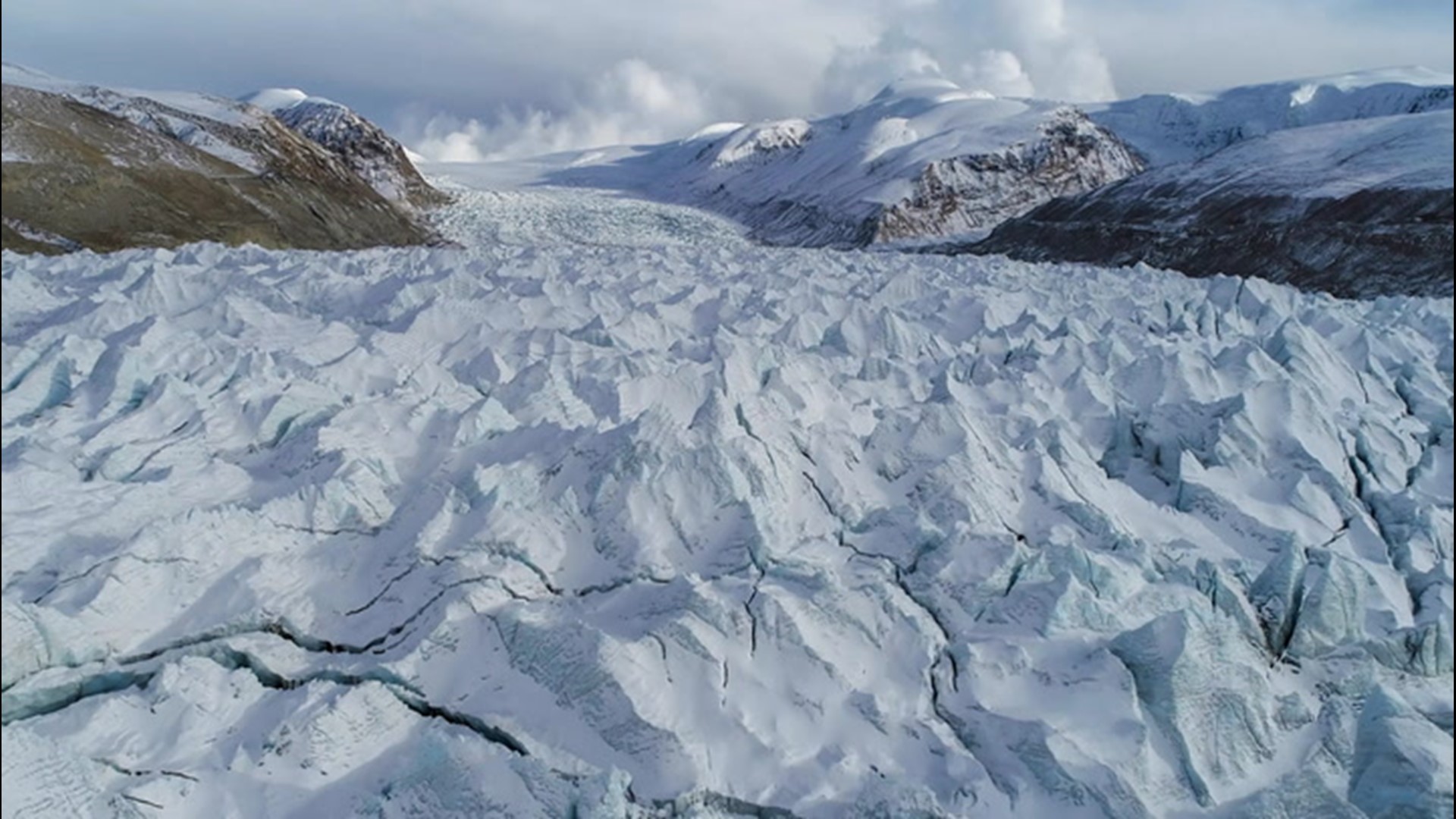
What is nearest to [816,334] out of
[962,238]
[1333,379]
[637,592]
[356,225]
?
[1333,379]

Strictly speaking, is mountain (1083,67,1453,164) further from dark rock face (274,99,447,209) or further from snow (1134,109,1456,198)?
dark rock face (274,99,447,209)

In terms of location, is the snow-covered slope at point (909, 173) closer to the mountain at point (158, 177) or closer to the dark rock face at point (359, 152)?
the dark rock face at point (359, 152)

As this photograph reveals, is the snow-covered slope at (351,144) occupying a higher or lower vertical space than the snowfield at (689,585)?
higher

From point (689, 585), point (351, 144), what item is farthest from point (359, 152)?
point (689, 585)

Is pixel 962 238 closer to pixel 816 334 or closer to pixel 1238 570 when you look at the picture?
pixel 816 334

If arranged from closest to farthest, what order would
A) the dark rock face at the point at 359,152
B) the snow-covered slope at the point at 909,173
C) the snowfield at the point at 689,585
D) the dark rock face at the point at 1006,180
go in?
the snowfield at the point at 689,585 → the dark rock face at the point at 359,152 → the dark rock face at the point at 1006,180 → the snow-covered slope at the point at 909,173

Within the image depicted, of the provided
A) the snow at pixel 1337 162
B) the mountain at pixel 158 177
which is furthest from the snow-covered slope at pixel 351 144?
the snow at pixel 1337 162

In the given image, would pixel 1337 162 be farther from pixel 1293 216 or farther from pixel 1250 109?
pixel 1250 109
